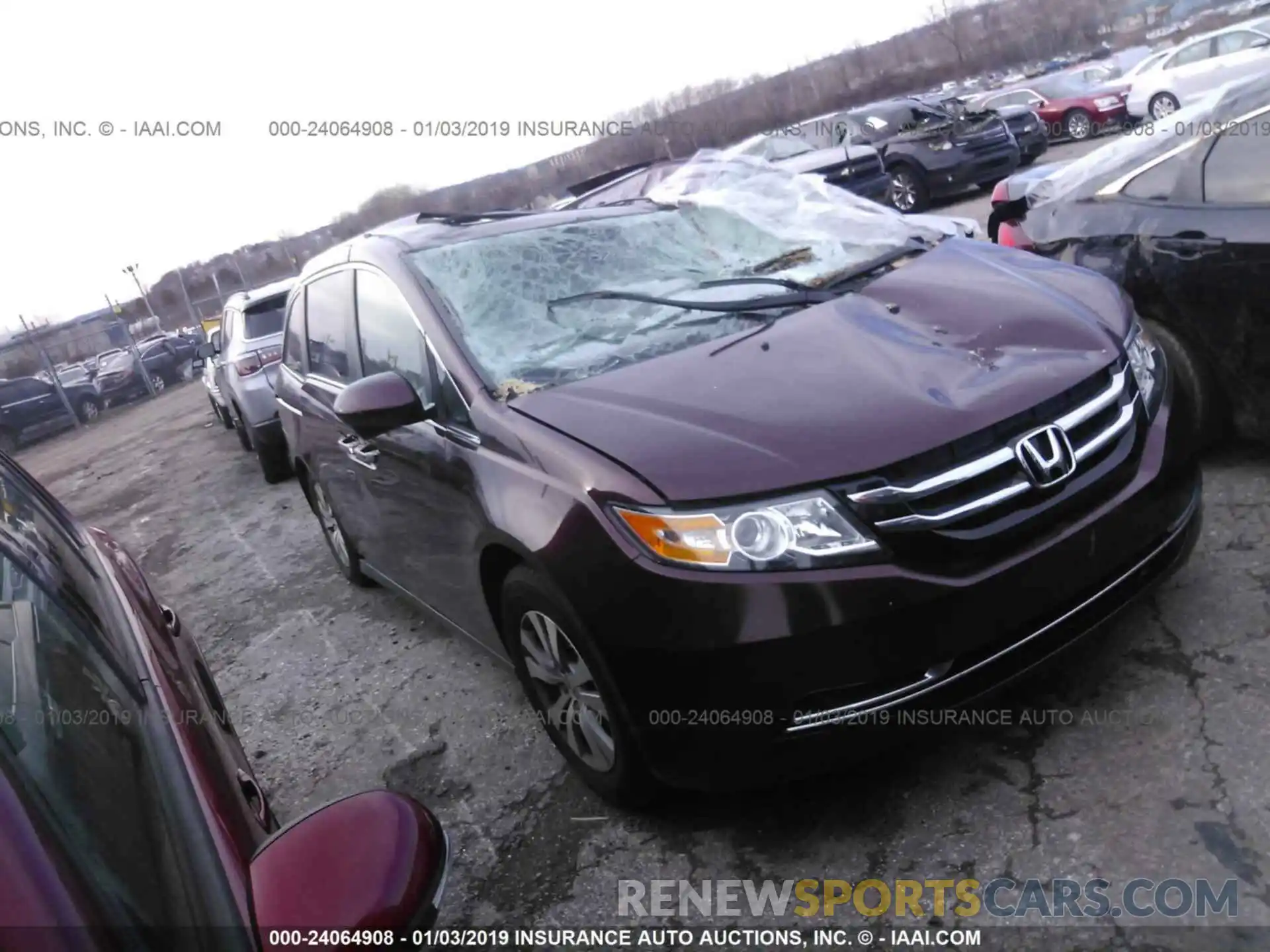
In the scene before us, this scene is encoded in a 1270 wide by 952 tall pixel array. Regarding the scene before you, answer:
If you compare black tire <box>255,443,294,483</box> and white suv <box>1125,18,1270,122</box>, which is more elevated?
white suv <box>1125,18,1270,122</box>

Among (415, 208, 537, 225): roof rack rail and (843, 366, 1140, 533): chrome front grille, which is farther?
(415, 208, 537, 225): roof rack rail

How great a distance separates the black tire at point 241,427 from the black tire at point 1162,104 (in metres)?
15.4

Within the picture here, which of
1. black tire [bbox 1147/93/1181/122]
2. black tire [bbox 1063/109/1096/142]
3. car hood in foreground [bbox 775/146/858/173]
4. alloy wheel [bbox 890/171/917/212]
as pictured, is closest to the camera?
car hood in foreground [bbox 775/146/858/173]

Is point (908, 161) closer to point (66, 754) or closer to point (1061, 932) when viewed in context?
point (1061, 932)

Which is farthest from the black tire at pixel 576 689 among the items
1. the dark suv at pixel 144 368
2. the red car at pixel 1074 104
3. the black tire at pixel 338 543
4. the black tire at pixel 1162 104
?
the dark suv at pixel 144 368

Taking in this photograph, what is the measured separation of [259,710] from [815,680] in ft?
9.65

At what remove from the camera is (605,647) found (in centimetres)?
247

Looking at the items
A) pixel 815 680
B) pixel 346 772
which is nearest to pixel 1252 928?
pixel 815 680

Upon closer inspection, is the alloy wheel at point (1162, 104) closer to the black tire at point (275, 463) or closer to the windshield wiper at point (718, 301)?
the black tire at point (275, 463)

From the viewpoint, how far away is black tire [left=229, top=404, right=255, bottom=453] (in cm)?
992

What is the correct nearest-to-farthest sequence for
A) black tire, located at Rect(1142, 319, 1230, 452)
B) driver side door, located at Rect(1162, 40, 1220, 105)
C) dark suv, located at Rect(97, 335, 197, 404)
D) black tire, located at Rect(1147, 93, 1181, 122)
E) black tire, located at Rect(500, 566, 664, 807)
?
black tire, located at Rect(500, 566, 664, 807) < black tire, located at Rect(1142, 319, 1230, 452) < driver side door, located at Rect(1162, 40, 1220, 105) < black tire, located at Rect(1147, 93, 1181, 122) < dark suv, located at Rect(97, 335, 197, 404)

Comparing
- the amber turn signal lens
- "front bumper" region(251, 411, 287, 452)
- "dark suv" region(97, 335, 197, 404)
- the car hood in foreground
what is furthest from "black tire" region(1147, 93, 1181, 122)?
"dark suv" region(97, 335, 197, 404)

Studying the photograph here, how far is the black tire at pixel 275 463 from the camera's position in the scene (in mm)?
8820

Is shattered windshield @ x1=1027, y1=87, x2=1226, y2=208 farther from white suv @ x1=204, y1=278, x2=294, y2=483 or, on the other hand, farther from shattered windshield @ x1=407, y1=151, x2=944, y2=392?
white suv @ x1=204, y1=278, x2=294, y2=483
